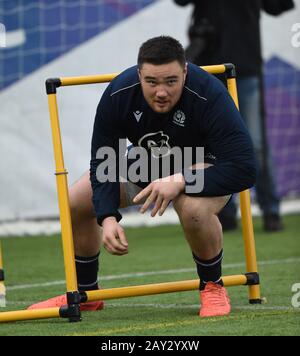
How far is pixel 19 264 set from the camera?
663cm

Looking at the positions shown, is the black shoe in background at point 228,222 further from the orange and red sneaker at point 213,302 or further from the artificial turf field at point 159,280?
the orange and red sneaker at point 213,302

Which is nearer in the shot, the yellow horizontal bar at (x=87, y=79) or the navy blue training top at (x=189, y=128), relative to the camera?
the navy blue training top at (x=189, y=128)

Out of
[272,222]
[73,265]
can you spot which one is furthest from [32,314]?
[272,222]

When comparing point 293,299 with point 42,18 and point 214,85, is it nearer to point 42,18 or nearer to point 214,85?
point 214,85

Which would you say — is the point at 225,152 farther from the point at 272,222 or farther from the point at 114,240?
the point at 272,222

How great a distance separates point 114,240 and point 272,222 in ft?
14.8

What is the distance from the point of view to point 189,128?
4078 mm

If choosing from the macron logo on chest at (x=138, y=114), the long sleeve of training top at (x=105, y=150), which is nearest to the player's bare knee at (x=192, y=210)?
the long sleeve of training top at (x=105, y=150)

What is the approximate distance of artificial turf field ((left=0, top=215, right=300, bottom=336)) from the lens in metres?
3.78

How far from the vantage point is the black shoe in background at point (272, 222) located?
8.18 m

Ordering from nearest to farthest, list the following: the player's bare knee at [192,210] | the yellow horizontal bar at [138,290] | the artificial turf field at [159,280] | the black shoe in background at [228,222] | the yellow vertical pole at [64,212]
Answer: the artificial turf field at [159,280] < the player's bare knee at [192,210] < the yellow vertical pole at [64,212] < the yellow horizontal bar at [138,290] < the black shoe in background at [228,222]

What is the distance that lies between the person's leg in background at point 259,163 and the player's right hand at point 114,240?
4.38 metres
